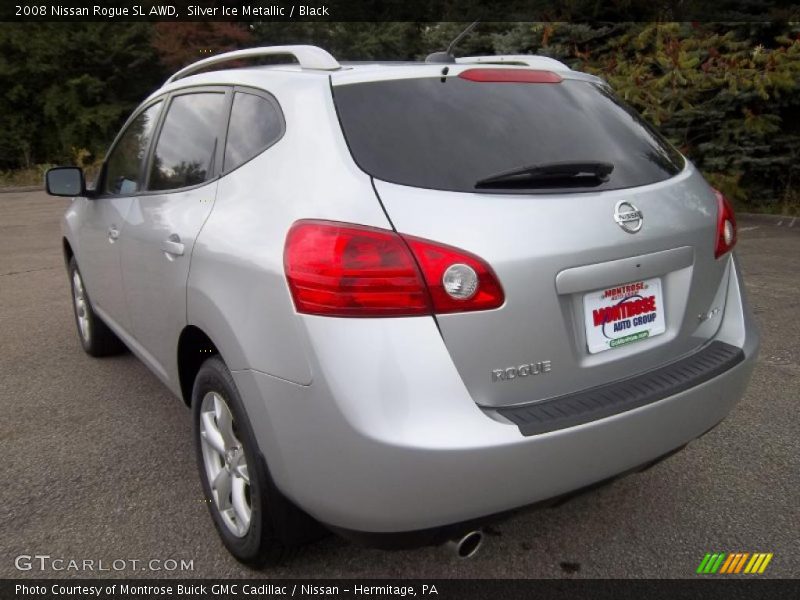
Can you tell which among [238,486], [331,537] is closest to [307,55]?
[238,486]

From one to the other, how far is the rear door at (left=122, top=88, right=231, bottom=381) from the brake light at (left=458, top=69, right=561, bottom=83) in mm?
942

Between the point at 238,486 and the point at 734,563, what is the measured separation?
1702 millimetres

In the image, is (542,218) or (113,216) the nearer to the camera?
(542,218)

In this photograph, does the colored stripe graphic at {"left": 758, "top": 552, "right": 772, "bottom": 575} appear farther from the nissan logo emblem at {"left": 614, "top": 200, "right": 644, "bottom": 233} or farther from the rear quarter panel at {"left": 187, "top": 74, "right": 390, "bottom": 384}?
the rear quarter panel at {"left": 187, "top": 74, "right": 390, "bottom": 384}

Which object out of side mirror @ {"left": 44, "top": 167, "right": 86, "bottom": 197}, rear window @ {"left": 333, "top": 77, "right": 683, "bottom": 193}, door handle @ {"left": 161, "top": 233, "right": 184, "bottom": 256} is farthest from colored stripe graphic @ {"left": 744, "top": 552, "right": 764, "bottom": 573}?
side mirror @ {"left": 44, "top": 167, "right": 86, "bottom": 197}

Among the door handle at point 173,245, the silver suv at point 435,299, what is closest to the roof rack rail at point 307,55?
the silver suv at point 435,299

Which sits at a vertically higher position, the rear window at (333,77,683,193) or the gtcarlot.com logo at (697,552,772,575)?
the rear window at (333,77,683,193)

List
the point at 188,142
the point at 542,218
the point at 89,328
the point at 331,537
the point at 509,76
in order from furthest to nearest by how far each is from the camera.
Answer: the point at 89,328, the point at 188,142, the point at 331,537, the point at 509,76, the point at 542,218

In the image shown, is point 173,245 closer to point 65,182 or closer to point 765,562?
point 65,182

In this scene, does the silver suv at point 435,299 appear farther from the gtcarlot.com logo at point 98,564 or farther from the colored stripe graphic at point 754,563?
the colored stripe graphic at point 754,563

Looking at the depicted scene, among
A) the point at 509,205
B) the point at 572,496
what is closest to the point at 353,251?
the point at 509,205

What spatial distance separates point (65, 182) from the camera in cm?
377

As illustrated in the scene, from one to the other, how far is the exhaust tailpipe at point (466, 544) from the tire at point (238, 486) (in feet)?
1.43

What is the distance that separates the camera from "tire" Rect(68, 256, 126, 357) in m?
4.41
